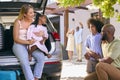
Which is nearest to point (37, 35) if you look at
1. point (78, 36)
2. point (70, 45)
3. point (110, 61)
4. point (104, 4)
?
point (110, 61)

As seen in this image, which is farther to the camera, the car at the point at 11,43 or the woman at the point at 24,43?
the car at the point at 11,43

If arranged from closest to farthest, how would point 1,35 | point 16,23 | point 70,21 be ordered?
point 16,23, point 1,35, point 70,21

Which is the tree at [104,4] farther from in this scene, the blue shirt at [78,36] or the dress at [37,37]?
the blue shirt at [78,36]

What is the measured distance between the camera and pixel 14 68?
22.9 feet

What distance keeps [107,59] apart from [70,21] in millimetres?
20063

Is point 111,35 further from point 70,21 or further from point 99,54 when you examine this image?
point 70,21

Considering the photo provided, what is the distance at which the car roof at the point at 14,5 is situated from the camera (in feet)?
24.3

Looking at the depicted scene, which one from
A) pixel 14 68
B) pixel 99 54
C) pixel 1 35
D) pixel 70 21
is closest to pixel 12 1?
pixel 1 35

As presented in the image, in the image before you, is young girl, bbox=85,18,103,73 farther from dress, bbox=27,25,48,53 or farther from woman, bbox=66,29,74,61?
woman, bbox=66,29,74,61

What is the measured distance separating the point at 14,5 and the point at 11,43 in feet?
2.53

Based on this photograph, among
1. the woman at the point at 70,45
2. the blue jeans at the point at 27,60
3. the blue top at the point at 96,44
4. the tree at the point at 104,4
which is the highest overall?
the tree at the point at 104,4

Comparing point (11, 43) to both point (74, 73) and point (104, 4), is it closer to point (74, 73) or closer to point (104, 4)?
point (104, 4)

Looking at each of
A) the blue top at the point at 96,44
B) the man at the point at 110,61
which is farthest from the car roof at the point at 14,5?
the man at the point at 110,61

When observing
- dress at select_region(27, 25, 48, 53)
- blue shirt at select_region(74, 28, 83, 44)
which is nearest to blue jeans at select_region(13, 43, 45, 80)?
dress at select_region(27, 25, 48, 53)
